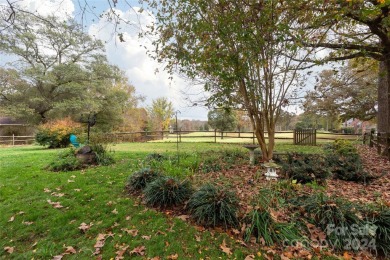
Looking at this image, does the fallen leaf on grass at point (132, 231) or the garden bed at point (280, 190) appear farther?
the fallen leaf on grass at point (132, 231)

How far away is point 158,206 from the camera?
338cm

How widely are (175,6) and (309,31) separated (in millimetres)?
3405

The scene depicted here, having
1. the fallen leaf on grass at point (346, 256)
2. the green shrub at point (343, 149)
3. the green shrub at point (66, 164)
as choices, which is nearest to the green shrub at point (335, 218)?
the fallen leaf on grass at point (346, 256)

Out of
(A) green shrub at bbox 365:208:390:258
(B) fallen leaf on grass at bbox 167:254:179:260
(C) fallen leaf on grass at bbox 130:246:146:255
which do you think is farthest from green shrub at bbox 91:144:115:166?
(A) green shrub at bbox 365:208:390:258

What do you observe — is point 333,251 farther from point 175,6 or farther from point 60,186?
point 175,6

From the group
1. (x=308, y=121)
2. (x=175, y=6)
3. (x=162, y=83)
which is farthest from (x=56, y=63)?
(x=308, y=121)

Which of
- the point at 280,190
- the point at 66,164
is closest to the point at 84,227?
A: the point at 280,190

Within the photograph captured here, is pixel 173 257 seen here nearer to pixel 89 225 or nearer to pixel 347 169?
pixel 89 225

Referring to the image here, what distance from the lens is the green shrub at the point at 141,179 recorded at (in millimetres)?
4078

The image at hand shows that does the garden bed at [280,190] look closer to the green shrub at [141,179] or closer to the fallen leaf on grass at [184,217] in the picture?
the fallen leaf on grass at [184,217]

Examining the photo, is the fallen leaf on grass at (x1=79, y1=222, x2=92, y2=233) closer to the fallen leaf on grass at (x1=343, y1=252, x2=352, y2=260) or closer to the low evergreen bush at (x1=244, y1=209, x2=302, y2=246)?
the low evergreen bush at (x1=244, y1=209, x2=302, y2=246)

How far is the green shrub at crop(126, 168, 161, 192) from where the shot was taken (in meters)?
4.08

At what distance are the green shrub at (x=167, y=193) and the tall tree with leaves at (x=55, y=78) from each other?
16.5m

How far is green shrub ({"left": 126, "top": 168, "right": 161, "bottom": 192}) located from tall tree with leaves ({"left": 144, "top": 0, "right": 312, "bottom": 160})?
2.56m
